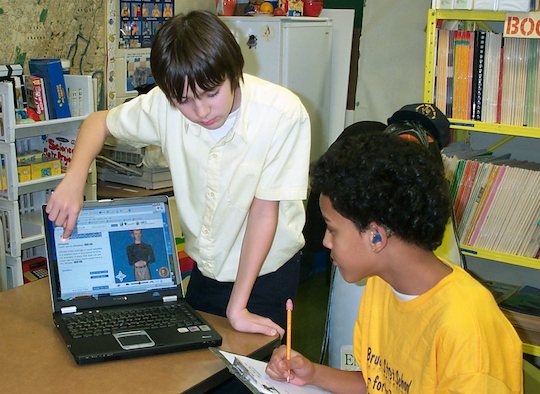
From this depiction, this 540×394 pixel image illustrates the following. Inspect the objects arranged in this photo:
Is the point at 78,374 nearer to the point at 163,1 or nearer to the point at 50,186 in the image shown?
the point at 50,186

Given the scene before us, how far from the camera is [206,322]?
118cm

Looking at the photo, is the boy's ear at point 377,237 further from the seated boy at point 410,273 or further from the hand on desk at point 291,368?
the hand on desk at point 291,368

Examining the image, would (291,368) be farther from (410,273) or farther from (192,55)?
(192,55)

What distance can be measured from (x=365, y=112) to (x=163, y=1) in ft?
4.34

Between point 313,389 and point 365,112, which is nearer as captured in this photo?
point 313,389

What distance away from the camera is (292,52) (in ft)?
10.5

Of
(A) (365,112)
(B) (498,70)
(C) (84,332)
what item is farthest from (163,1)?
(C) (84,332)

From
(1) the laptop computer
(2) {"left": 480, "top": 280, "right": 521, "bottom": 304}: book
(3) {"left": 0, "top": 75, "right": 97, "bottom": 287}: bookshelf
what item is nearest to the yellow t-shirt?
(1) the laptop computer

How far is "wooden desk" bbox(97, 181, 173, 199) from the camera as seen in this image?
2615 millimetres

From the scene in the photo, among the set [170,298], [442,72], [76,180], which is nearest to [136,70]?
[442,72]

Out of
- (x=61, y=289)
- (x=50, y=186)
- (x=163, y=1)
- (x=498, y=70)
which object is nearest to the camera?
(x=61, y=289)

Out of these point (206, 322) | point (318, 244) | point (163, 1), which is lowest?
point (318, 244)

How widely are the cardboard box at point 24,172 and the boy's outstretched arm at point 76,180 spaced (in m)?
1.06

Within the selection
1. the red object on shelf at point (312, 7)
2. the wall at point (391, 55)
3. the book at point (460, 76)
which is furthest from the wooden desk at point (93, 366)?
the red object on shelf at point (312, 7)
